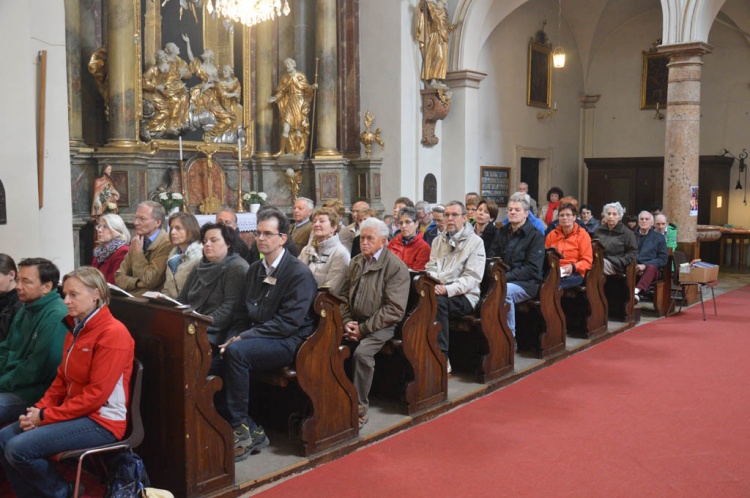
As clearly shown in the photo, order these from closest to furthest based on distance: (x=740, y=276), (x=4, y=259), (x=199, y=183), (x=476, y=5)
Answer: (x=4, y=259) < (x=199, y=183) < (x=476, y=5) < (x=740, y=276)

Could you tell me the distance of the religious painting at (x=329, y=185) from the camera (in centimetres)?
1128

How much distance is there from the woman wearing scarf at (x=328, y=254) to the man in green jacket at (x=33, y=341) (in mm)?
1779

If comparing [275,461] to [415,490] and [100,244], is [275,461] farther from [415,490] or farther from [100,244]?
[100,244]

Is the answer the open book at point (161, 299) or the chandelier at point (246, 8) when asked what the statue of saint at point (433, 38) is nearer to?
the chandelier at point (246, 8)

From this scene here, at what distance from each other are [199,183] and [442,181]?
428 centimetres

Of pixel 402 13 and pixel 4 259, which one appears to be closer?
pixel 4 259

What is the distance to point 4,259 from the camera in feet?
13.1

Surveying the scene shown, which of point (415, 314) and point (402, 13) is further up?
point (402, 13)

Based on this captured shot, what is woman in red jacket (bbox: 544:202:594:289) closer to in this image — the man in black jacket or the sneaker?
the man in black jacket

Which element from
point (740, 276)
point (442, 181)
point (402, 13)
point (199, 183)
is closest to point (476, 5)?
point (402, 13)

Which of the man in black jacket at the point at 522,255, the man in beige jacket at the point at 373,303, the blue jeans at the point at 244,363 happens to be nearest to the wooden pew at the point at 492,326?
the man in black jacket at the point at 522,255

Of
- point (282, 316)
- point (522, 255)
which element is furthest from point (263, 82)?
point (282, 316)

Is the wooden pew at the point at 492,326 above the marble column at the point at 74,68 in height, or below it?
below

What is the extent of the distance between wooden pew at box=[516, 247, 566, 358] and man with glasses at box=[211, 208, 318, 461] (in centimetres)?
278
